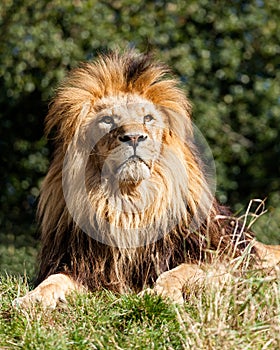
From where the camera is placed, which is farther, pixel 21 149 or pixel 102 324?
pixel 21 149

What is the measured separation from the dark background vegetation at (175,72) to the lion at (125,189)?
147 inches

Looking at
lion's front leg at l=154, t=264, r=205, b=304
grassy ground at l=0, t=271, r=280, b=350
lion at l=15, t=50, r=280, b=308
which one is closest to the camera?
grassy ground at l=0, t=271, r=280, b=350

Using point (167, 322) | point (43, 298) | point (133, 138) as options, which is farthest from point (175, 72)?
point (167, 322)

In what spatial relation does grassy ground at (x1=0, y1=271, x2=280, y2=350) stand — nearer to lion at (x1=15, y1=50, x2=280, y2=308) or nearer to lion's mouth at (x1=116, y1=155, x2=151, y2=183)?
lion at (x1=15, y1=50, x2=280, y2=308)

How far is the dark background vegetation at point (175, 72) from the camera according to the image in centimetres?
918

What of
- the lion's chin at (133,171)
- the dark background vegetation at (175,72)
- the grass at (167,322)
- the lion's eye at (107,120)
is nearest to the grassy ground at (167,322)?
the grass at (167,322)

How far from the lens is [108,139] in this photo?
512 cm

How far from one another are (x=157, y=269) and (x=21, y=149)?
4.75 m

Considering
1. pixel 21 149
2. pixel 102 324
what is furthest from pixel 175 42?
pixel 102 324

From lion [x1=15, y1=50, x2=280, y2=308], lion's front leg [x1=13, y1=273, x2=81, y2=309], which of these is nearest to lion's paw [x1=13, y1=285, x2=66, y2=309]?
lion's front leg [x1=13, y1=273, x2=81, y2=309]

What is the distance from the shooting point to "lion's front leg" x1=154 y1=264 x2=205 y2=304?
15.0ft

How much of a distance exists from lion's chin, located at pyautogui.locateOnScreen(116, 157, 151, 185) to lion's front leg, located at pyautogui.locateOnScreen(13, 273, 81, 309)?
1.99ft

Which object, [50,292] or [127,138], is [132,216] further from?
[50,292]

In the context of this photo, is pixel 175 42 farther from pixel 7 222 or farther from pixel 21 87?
pixel 7 222
